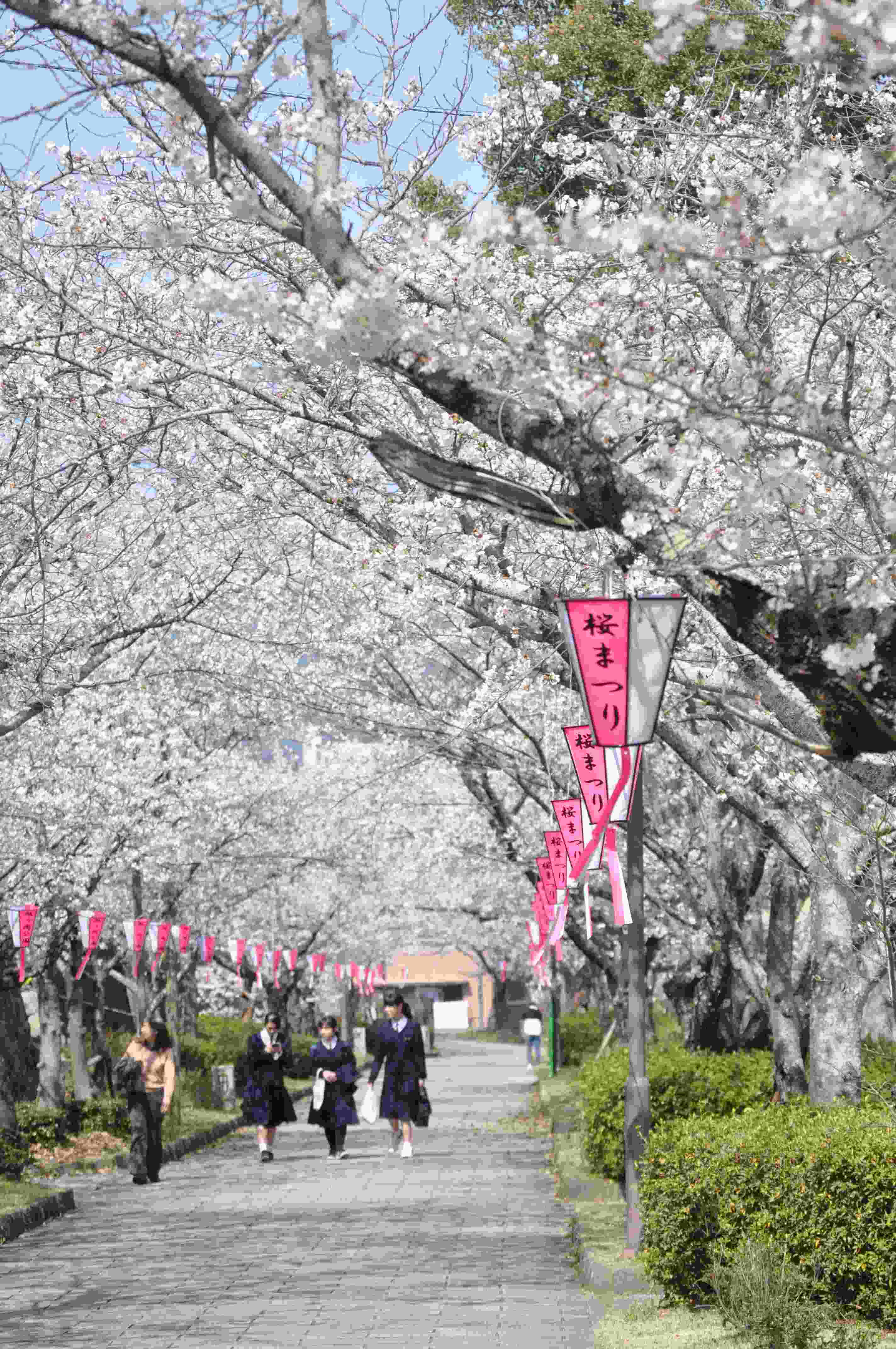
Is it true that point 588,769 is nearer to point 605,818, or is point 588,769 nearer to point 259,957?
point 605,818

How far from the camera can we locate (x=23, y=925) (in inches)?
747

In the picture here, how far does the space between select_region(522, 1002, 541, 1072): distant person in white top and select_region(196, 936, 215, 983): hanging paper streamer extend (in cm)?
1701

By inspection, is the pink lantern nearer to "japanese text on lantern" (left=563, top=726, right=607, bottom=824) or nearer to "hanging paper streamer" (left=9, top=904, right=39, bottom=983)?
"japanese text on lantern" (left=563, top=726, right=607, bottom=824)

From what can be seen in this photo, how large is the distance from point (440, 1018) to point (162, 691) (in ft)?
195

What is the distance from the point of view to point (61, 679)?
1401 cm

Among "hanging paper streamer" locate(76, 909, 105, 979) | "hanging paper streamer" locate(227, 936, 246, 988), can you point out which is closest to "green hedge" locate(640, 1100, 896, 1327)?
"hanging paper streamer" locate(76, 909, 105, 979)

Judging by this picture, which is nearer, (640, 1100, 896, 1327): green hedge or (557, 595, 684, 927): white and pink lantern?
(640, 1100, 896, 1327): green hedge

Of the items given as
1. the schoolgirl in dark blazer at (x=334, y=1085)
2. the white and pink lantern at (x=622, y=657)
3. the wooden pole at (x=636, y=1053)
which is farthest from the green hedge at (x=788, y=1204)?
the schoolgirl in dark blazer at (x=334, y=1085)

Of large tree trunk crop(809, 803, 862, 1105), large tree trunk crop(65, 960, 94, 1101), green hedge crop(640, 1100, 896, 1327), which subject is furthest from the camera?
large tree trunk crop(65, 960, 94, 1101)

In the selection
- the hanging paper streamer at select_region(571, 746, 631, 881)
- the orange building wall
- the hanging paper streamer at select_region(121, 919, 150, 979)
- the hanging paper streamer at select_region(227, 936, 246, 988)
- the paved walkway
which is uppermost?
the orange building wall

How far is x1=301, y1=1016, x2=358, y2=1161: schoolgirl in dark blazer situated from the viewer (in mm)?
20641

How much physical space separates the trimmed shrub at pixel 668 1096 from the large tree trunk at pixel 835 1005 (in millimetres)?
2005

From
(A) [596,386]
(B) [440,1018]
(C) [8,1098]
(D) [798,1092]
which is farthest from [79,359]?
(B) [440,1018]

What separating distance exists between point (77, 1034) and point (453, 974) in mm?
79237
